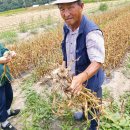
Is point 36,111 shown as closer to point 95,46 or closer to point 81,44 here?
point 81,44

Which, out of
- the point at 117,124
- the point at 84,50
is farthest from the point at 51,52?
the point at 84,50

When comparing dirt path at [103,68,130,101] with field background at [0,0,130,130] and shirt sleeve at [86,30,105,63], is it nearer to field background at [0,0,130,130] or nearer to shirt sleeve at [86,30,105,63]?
field background at [0,0,130,130]

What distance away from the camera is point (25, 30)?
12.3 metres

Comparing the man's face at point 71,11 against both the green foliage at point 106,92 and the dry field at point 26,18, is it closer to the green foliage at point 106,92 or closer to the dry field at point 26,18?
the green foliage at point 106,92

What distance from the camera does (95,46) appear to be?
2297 millimetres

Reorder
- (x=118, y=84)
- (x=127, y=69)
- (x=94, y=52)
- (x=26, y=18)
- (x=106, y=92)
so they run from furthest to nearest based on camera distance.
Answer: (x=26, y=18), (x=127, y=69), (x=118, y=84), (x=106, y=92), (x=94, y=52)

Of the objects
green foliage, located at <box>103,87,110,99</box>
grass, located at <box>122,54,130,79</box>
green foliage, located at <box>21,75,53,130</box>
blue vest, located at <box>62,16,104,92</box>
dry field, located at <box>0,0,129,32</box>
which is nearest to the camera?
blue vest, located at <box>62,16,104,92</box>

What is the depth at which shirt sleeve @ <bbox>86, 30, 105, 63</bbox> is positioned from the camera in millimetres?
2279

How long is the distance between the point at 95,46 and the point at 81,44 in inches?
8.2

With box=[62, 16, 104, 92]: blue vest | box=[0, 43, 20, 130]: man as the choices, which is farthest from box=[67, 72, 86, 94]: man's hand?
box=[0, 43, 20, 130]: man

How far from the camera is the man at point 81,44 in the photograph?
87.7 inches

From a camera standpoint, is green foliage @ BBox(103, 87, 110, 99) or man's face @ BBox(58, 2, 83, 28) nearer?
man's face @ BBox(58, 2, 83, 28)

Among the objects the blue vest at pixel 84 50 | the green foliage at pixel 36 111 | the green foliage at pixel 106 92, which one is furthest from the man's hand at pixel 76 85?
the green foliage at pixel 106 92

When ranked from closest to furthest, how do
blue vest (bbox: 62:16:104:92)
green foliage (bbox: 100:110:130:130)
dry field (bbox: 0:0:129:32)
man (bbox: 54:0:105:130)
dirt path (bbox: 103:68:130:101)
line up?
man (bbox: 54:0:105:130) < blue vest (bbox: 62:16:104:92) < green foliage (bbox: 100:110:130:130) < dirt path (bbox: 103:68:130:101) < dry field (bbox: 0:0:129:32)
